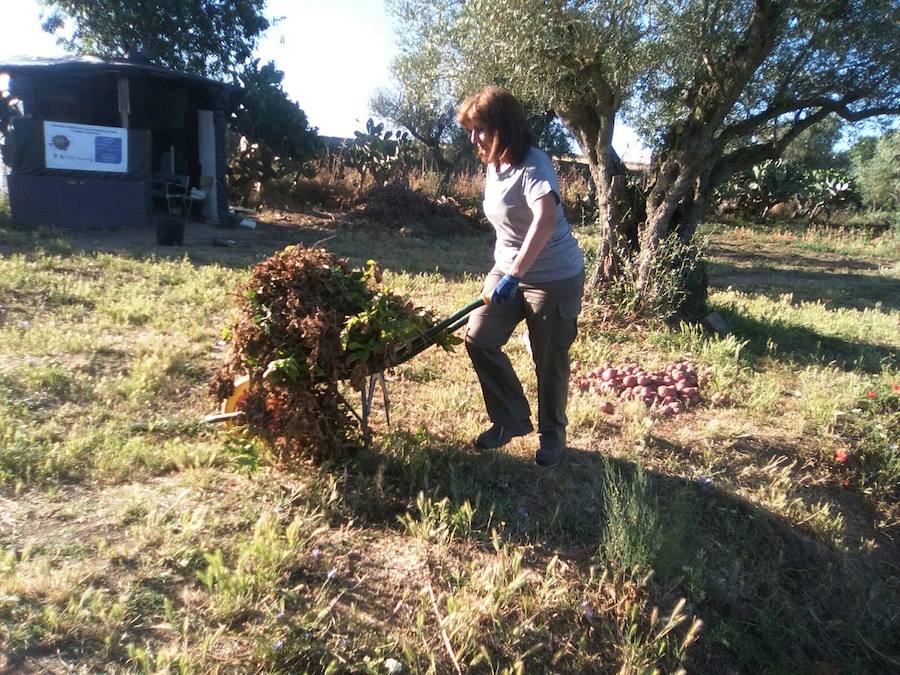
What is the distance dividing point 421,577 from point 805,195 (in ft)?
76.2

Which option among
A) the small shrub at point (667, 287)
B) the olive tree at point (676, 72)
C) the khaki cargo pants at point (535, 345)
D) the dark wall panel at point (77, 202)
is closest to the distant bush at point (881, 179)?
the olive tree at point (676, 72)

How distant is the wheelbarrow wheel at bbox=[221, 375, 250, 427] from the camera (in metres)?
3.29

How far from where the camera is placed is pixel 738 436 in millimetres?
4570

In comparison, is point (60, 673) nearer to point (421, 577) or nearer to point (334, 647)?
point (334, 647)

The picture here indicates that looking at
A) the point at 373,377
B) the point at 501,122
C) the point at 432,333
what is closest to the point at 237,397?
the point at 373,377

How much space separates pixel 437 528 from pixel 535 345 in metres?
1.10

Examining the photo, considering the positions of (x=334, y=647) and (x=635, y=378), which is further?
(x=635, y=378)

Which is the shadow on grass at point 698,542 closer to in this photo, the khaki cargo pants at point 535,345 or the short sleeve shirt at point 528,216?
the khaki cargo pants at point 535,345

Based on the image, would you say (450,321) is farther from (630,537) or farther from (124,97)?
(124,97)

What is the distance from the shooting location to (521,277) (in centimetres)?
337

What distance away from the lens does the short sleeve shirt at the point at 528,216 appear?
10.9 feet

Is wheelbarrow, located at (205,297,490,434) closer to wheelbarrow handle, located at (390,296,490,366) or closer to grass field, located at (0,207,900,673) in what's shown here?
wheelbarrow handle, located at (390,296,490,366)

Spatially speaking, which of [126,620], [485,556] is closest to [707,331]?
[485,556]

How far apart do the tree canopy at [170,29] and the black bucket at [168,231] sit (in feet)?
27.9
